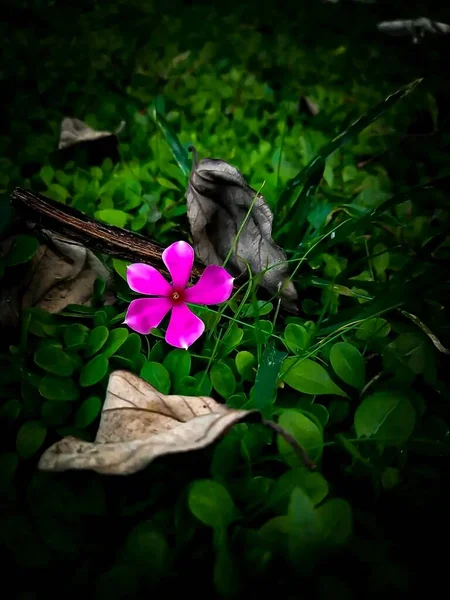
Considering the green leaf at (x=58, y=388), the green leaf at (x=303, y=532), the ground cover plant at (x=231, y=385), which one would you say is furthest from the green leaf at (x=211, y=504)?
the green leaf at (x=58, y=388)

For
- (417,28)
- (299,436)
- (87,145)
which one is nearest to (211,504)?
(299,436)

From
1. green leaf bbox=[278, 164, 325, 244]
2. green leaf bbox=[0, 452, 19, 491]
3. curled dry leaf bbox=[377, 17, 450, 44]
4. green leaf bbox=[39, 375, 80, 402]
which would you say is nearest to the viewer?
green leaf bbox=[0, 452, 19, 491]

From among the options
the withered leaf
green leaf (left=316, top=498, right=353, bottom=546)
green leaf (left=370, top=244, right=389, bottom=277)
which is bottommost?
green leaf (left=316, top=498, right=353, bottom=546)

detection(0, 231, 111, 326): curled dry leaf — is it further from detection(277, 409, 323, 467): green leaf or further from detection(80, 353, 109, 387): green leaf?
detection(277, 409, 323, 467): green leaf

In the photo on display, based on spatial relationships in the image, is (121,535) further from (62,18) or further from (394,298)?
(62,18)

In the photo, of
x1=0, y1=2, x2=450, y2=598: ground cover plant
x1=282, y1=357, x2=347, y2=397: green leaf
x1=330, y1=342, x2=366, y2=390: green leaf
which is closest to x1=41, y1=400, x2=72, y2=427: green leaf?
x1=0, y1=2, x2=450, y2=598: ground cover plant

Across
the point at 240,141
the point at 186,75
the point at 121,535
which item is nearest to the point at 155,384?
the point at 121,535
